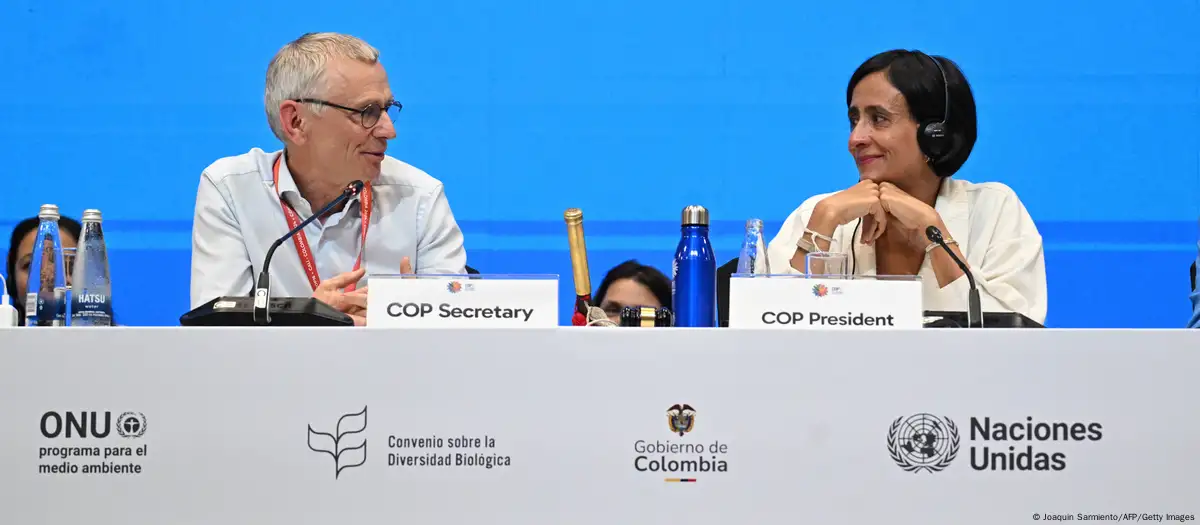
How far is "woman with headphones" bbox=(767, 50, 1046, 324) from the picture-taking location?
2.34 m

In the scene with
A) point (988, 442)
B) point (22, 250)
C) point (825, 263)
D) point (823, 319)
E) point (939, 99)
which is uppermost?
point (939, 99)

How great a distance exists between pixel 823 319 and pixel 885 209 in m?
0.79

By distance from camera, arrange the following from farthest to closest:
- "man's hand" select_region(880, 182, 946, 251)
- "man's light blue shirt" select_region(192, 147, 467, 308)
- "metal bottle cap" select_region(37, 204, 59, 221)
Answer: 1. "man's light blue shirt" select_region(192, 147, 467, 308)
2. "man's hand" select_region(880, 182, 946, 251)
3. "metal bottle cap" select_region(37, 204, 59, 221)

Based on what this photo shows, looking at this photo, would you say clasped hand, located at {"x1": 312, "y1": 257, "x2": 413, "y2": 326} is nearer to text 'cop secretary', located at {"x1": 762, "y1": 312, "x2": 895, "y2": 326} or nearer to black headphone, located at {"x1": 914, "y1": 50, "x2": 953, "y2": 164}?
text 'cop secretary', located at {"x1": 762, "y1": 312, "x2": 895, "y2": 326}

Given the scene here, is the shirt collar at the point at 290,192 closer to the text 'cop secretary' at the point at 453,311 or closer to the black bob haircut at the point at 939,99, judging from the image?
the text 'cop secretary' at the point at 453,311

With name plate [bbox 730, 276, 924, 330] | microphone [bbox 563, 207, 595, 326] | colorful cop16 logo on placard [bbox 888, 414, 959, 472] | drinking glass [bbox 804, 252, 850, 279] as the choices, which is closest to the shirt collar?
microphone [bbox 563, 207, 595, 326]

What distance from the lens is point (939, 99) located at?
2.54 meters

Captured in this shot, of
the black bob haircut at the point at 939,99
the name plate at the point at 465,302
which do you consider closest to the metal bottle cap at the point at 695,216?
the name plate at the point at 465,302

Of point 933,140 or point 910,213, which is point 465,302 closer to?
point 910,213

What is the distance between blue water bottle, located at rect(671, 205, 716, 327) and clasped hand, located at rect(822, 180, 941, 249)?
1.96 feet

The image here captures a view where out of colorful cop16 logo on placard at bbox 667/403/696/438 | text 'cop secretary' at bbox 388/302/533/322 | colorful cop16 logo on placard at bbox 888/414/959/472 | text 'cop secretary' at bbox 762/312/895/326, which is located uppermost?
text 'cop secretary' at bbox 388/302/533/322

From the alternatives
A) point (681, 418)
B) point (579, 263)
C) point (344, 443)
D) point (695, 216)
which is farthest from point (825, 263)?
point (344, 443)

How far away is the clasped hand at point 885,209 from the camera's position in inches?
89.1

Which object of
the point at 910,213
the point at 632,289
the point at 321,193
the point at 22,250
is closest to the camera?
the point at 910,213
